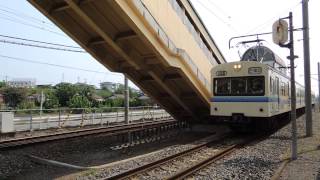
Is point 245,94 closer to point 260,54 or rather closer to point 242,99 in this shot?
point 242,99

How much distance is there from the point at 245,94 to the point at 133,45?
198 inches

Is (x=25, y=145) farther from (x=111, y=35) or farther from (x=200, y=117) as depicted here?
(x=200, y=117)

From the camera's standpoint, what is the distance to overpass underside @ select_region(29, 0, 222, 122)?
37.3 feet

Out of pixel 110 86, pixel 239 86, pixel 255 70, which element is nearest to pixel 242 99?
pixel 239 86

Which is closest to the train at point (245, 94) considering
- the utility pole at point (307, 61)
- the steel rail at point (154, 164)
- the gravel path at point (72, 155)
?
the utility pole at point (307, 61)

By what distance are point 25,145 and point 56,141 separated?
133 cm

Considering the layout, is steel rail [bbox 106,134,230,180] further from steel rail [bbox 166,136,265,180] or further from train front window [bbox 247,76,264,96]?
train front window [bbox 247,76,264,96]

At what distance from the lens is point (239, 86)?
15.2 metres

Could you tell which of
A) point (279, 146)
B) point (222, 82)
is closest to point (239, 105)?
point (222, 82)

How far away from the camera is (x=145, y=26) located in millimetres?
11906

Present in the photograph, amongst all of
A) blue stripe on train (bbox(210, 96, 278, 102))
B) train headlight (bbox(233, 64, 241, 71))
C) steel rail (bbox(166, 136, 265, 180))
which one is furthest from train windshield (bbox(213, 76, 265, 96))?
steel rail (bbox(166, 136, 265, 180))

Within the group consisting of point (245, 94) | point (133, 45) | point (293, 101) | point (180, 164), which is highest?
point (133, 45)

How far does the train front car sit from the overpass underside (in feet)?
2.92

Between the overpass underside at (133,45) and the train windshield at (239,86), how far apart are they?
30.9 inches
